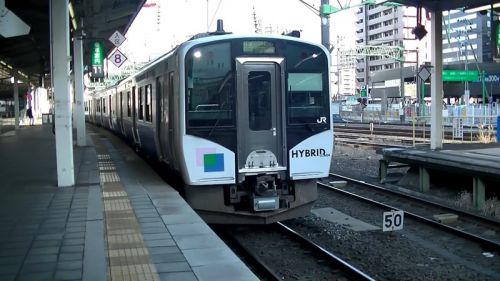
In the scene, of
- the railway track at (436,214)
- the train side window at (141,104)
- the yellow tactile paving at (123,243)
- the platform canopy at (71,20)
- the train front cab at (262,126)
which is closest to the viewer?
the yellow tactile paving at (123,243)

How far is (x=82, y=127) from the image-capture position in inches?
819

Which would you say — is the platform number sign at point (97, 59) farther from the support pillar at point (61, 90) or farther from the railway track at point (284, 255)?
the railway track at point (284, 255)

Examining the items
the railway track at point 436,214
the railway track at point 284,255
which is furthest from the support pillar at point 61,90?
the railway track at point 436,214

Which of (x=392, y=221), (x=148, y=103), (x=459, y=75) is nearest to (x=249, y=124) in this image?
(x=392, y=221)

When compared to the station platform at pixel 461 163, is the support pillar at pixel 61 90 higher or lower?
higher

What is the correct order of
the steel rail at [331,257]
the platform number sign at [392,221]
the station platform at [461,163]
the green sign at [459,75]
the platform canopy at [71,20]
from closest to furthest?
1. the steel rail at [331,257]
2. the platform number sign at [392,221]
3. the station platform at [461,163]
4. the platform canopy at [71,20]
5. the green sign at [459,75]

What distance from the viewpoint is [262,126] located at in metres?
8.40

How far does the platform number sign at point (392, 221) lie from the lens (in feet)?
27.3

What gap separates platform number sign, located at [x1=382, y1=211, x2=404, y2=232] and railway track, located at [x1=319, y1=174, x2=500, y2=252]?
959mm

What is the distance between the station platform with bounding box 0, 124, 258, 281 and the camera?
486 cm

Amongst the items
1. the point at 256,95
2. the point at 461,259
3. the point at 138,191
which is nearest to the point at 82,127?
the point at 138,191

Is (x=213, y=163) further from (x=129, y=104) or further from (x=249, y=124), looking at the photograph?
(x=129, y=104)

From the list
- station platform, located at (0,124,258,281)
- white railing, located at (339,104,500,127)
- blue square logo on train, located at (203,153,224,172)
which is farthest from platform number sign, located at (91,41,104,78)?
blue square logo on train, located at (203,153,224,172)

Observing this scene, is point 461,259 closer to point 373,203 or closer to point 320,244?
point 320,244
